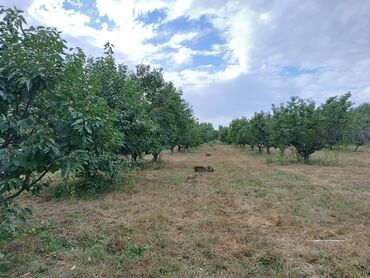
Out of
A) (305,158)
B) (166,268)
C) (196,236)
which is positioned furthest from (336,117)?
(166,268)

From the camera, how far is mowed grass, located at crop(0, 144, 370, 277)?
3576mm

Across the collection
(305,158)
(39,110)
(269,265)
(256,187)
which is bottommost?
(269,265)

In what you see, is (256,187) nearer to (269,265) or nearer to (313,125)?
(269,265)

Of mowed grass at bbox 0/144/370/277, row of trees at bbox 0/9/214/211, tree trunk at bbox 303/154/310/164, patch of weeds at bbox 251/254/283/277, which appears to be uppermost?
row of trees at bbox 0/9/214/211

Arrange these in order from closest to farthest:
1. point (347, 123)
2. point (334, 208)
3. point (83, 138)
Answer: point (83, 138) → point (334, 208) → point (347, 123)

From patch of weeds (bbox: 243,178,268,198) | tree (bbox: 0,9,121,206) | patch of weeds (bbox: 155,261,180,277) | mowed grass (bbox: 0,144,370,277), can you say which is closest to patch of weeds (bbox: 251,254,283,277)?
mowed grass (bbox: 0,144,370,277)

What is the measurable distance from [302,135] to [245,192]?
1008 centimetres

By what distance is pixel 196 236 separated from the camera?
4.57 meters

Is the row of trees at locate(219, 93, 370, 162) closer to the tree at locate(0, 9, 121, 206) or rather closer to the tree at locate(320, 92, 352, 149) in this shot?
the tree at locate(320, 92, 352, 149)

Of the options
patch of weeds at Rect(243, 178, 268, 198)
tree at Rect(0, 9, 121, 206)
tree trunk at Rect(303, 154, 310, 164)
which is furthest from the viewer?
tree trunk at Rect(303, 154, 310, 164)

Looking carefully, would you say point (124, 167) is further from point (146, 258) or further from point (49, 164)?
point (49, 164)

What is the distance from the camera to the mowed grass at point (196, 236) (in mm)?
3576

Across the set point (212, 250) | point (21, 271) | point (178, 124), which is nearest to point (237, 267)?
point (212, 250)

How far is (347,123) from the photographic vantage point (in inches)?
629
